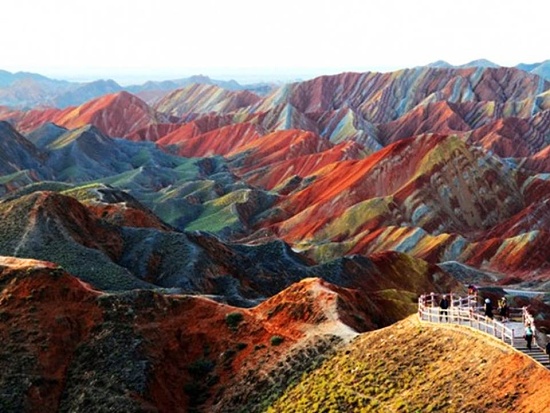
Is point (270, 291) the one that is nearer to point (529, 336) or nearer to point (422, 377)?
point (422, 377)

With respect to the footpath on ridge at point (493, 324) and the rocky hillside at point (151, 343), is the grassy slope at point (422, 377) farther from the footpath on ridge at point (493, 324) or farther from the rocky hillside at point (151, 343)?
the rocky hillside at point (151, 343)

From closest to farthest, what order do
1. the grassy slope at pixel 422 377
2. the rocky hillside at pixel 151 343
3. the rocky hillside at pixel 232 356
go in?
the grassy slope at pixel 422 377 → the rocky hillside at pixel 232 356 → the rocky hillside at pixel 151 343

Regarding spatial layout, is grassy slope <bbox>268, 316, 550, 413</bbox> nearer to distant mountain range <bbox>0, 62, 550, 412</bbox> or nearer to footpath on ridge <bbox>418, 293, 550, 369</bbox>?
distant mountain range <bbox>0, 62, 550, 412</bbox>

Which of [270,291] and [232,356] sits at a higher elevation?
[232,356]

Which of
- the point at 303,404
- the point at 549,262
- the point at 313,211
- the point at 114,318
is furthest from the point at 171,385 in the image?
the point at 313,211

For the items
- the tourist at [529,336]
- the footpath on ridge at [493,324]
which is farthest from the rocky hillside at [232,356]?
Answer: the tourist at [529,336]

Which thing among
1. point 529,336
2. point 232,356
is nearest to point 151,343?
point 232,356

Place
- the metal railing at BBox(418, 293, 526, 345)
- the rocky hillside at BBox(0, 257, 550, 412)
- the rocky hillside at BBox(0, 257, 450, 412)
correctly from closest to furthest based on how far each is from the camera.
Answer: the rocky hillside at BBox(0, 257, 550, 412) → the metal railing at BBox(418, 293, 526, 345) → the rocky hillside at BBox(0, 257, 450, 412)

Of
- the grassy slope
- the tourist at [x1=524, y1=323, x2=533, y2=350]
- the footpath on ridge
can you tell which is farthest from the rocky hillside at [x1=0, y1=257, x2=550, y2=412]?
the tourist at [x1=524, y1=323, x2=533, y2=350]

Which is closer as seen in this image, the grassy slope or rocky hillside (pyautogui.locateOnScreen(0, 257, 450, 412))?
the grassy slope

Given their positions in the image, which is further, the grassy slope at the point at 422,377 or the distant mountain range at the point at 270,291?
the distant mountain range at the point at 270,291

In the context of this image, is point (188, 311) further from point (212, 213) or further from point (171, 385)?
point (212, 213)
